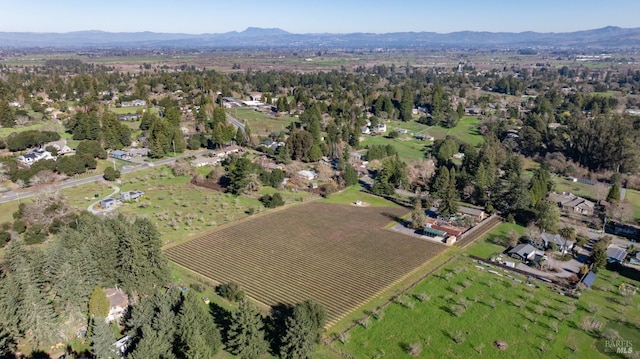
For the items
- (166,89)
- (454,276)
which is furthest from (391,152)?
(166,89)

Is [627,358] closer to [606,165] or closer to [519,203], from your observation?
[519,203]

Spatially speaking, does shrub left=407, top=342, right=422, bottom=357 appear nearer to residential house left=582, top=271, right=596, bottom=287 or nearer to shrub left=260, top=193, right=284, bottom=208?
residential house left=582, top=271, right=596, bottom=287

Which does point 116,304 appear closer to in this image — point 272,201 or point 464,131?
point 272,201

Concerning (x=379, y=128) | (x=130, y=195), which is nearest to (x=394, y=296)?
(x=130, y=195)

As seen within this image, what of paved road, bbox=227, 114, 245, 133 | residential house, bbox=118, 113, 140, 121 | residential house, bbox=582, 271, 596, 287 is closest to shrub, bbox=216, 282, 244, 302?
residential house, bbox=582, 271, 596, 287

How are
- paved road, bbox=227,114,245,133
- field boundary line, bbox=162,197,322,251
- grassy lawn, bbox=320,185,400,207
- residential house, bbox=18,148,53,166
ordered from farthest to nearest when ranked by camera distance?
1. paved road, bbox=227,114,245,133
2. residential house, bbox=18,148,53,166
3. grassy lawn, bbox=320,185,400,207
4. field boundary line, bbox=162,197,322,251

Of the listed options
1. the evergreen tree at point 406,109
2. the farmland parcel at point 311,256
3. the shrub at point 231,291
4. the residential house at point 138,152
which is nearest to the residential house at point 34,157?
the residential house at point 138,152

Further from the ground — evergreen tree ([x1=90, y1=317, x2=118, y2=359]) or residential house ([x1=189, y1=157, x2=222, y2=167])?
evergreen tree ([x1=90, y1=317, x2=118, y2=359])
